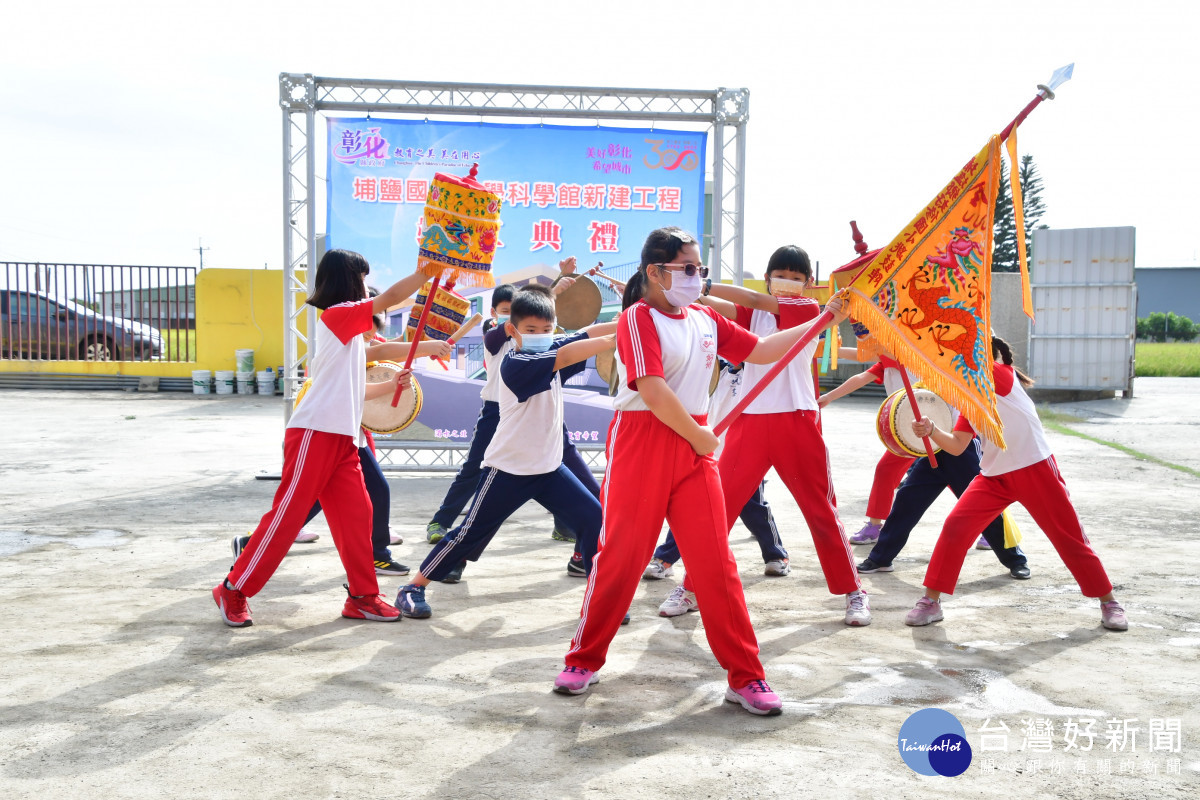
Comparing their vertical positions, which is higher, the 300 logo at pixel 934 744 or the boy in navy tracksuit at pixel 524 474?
the boy in navy tracksuit at pixel 524 474

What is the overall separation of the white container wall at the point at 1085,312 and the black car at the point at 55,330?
18604mm

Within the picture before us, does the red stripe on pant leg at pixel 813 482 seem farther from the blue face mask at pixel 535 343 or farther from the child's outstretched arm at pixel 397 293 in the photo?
the child's outstretched arm at pixel 397 293

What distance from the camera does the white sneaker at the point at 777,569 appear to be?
17.9 ft

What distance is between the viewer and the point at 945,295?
3500 mm

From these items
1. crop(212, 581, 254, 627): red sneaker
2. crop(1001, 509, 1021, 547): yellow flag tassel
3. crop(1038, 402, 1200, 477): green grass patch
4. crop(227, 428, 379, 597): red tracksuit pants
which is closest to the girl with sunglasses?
crop(227, 428, 379, 597): red tracksuit pants

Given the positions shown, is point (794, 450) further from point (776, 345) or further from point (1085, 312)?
point (1085, 312)

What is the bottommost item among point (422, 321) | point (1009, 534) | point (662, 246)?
point (1009, 534)

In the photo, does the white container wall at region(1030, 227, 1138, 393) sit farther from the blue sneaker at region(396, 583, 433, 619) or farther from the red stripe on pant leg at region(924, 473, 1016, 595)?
the blue sneaker at region(396, 583, 433, 619)

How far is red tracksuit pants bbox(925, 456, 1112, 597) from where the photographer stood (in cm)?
438

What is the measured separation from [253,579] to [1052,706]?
10.8 ft

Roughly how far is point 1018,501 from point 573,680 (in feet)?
7.78

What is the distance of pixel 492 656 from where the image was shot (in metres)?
3.91

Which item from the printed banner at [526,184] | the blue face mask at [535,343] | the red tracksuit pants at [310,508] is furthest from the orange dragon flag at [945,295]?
the printed banner at [526,184]

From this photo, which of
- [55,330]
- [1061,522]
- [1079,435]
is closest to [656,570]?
[1061,522]
